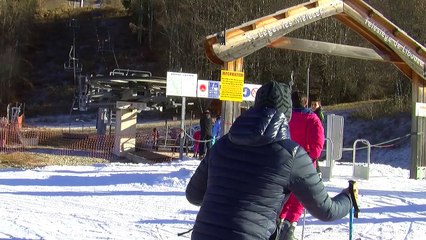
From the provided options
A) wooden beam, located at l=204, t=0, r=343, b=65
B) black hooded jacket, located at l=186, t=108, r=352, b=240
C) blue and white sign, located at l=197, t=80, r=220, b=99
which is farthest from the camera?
blue and white sign, located at l=197, t=80, r=220, b=99

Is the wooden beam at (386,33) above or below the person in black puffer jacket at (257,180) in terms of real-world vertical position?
above

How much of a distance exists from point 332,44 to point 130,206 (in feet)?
22.1

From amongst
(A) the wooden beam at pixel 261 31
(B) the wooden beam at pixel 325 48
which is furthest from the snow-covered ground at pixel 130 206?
(B) the wooden beam at pixel 325 48

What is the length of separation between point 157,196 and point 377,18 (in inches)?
291

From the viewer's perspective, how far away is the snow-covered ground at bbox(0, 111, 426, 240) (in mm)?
7781

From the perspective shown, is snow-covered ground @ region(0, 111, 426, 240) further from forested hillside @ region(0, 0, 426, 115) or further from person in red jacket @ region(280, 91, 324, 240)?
forested hillside @ region(0, 0, 426, 115)

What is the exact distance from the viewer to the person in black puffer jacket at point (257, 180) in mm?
2926

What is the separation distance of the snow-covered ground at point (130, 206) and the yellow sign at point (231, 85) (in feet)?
5.99

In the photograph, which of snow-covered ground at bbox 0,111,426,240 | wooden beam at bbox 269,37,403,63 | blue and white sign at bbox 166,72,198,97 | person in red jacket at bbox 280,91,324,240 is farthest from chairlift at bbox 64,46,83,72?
person in red jacket at bbox 280,91,324,240

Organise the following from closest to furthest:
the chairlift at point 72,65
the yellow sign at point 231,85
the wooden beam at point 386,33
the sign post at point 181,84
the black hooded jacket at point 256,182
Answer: the black hooded jacket at point 256,182
the yellow sign at point 231,85
the wooden beam at point 386,33
the sign post at point 181,84
the chairlift at point 72,65

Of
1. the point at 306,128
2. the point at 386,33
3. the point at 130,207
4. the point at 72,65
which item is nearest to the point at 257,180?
the point at 306,128

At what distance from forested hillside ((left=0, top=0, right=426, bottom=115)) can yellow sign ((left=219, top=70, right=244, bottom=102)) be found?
20911 mm

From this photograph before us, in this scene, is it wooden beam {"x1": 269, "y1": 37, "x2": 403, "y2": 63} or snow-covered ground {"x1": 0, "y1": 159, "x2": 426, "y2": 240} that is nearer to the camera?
snow-covered ground {"x1": 0, "y1": 159, "x2": 426, "y2": 240}

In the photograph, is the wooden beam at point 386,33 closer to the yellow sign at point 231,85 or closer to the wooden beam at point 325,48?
the wooden beam at point 325,48
